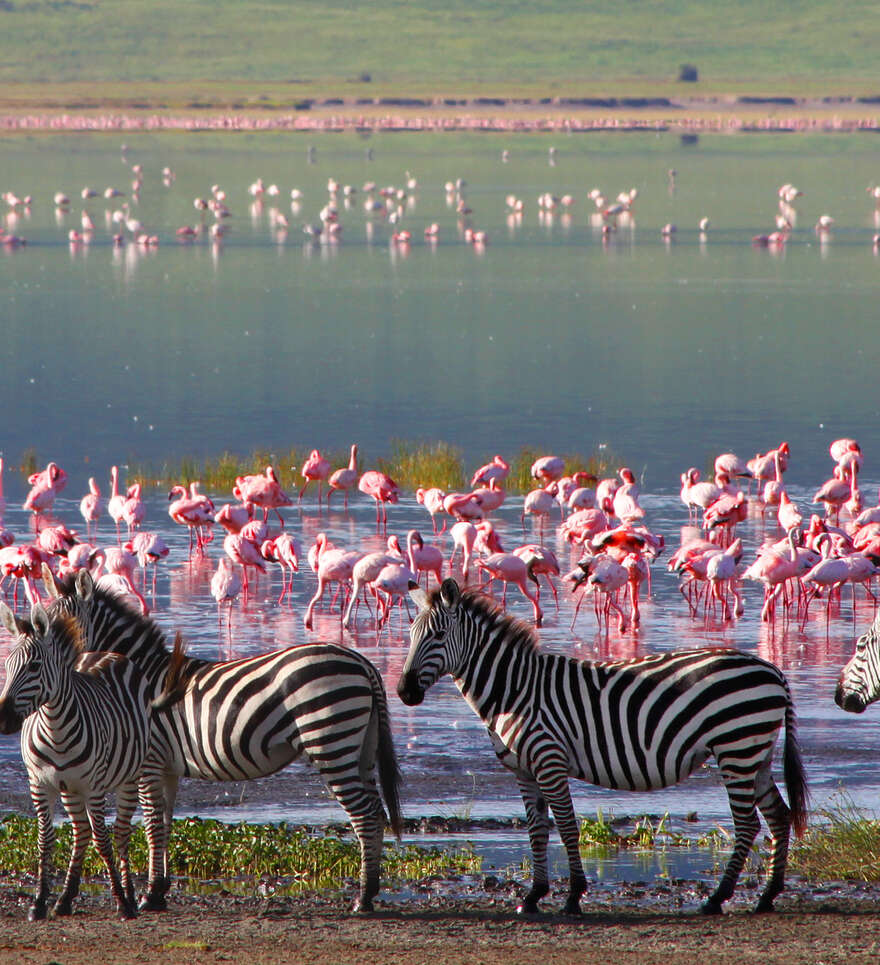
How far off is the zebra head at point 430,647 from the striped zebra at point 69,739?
49.0 inches

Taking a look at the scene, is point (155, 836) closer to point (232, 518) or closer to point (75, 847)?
point (75, 847)

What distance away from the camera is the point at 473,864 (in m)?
8.91

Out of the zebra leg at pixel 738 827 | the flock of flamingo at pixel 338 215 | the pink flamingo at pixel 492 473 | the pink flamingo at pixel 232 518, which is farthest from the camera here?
the flock of flamingo at pixel 338 215

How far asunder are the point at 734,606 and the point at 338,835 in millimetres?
6704

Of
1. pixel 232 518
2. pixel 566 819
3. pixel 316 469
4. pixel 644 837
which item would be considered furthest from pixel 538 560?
pixel 566 819

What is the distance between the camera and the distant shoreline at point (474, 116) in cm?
11744

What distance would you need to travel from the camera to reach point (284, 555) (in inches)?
623

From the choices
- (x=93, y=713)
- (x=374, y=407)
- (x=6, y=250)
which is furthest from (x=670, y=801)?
(x=6, y=250)

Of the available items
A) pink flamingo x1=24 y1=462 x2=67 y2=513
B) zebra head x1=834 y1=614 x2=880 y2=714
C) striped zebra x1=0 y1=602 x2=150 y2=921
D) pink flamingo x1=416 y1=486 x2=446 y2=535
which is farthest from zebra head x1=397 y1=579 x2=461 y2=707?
pink flamingo x1=24 y1=462 x2=67 y2=513

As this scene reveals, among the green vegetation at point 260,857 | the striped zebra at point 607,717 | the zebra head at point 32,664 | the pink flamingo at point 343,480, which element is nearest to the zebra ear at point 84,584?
the zebra head at point 32,664

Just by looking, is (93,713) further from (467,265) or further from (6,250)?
(6,250)

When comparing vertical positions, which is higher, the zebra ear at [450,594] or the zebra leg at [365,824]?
the zebra ear at [450,594]

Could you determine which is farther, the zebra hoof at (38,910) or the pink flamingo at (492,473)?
the pink flamingo at (492,473)

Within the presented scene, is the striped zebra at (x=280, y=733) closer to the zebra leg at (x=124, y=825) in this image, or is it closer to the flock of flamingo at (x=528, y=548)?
the zebra leg at (x=124, y=825)
